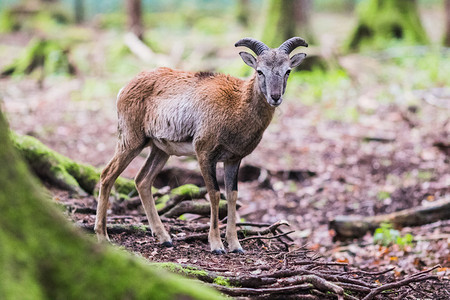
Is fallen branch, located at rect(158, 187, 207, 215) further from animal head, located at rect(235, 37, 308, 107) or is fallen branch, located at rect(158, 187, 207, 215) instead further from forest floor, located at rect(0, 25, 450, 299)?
animal head, located at rect(235, 37, 308, 107)

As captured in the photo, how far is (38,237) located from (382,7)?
21403 mm

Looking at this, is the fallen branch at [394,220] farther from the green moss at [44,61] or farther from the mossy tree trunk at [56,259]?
the green moss at [44,61]

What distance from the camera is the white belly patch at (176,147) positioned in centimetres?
667

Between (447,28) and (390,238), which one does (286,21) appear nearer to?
A: (447,28)

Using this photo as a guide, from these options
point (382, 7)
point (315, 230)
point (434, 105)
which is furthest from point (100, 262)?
point (382, 7)

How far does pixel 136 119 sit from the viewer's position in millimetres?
6777

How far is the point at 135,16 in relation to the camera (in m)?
23.1

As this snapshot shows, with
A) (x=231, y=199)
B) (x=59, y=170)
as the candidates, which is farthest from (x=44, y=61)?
(x=231, y=199)

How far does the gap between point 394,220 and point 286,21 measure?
11.3 m

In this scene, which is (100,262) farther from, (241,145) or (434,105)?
(434,105)

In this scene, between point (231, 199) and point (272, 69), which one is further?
point (231, 199)

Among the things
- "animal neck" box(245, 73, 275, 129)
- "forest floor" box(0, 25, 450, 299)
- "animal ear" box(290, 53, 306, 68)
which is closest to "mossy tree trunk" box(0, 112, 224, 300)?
"forest floor" box(0, 25, 450, 299)

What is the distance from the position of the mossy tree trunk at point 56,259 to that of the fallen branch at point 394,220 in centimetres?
614

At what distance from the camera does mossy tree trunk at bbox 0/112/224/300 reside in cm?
297
